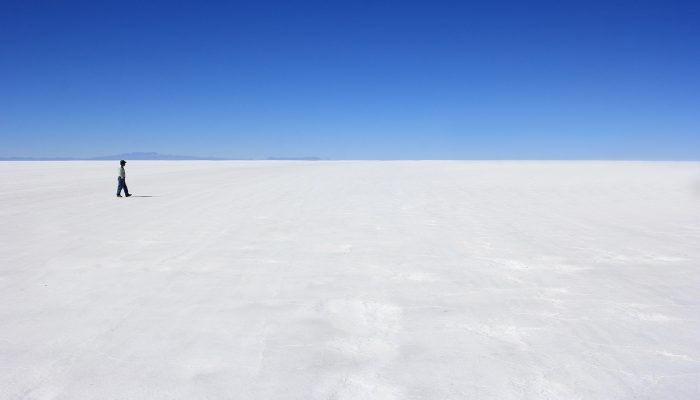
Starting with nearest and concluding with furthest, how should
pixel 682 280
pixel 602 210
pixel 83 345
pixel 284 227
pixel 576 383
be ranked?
pixel 576 383 → pixel 83 345 → pixel 682 280 → pixel 284 227 → pixel 602 210

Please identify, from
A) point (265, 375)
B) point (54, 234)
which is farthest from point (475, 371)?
point (54, 234)

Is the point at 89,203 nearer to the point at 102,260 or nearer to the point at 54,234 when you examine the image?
the point at 54,234

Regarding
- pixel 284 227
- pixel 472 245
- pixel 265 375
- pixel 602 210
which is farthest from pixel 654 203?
pixel 265 375

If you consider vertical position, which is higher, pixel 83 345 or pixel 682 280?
pixel 682 280

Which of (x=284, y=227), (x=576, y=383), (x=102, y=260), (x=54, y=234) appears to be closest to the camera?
(x=576, y=383)

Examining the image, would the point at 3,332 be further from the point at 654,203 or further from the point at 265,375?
the point at 654,203

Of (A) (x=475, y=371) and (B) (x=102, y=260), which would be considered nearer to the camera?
(A) (x=475, y=371)
